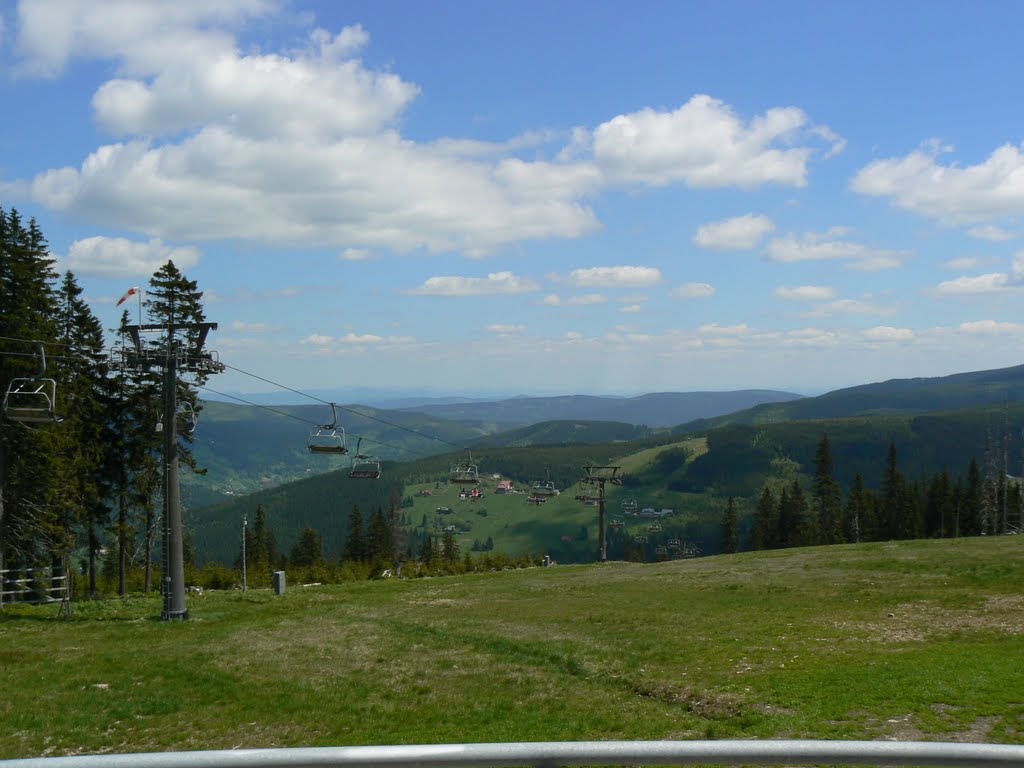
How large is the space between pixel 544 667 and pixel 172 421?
65.4ft

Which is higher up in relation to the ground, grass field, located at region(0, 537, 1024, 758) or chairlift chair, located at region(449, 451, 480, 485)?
chairlift chair, located at region(449, 451, 480, 485)

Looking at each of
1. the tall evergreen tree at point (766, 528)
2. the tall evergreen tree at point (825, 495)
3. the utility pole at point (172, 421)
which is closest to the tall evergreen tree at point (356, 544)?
the tall evergreen tree at point (766, 528)

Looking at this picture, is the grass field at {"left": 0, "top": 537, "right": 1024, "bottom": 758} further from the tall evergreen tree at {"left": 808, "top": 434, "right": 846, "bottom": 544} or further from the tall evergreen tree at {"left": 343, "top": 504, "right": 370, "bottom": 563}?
the tall evergreen tree at {"left": 343, "top": 504, "right": 370, "bottom": 563}

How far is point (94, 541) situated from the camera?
52.6m

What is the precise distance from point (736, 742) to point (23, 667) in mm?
23999

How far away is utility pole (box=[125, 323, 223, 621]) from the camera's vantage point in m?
32.2

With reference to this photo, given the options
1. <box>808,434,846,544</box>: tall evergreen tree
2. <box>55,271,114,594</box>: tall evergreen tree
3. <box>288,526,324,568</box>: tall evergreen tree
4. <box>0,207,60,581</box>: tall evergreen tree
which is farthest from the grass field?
<box>808,434,846,544</box>: tall evergreen tree

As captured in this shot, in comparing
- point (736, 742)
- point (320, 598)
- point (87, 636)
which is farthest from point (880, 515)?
point (736, 742)

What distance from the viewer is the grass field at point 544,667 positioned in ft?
46.8

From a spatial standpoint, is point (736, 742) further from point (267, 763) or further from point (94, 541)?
point (94, 541)

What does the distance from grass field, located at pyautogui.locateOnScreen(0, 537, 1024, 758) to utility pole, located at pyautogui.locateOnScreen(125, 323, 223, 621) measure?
5.44 feet

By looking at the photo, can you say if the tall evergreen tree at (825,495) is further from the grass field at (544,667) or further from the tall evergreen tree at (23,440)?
the tall evergreen tree at (23,440)

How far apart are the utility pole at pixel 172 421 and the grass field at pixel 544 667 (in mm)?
1657

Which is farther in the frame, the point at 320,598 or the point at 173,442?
the point at 320,598
